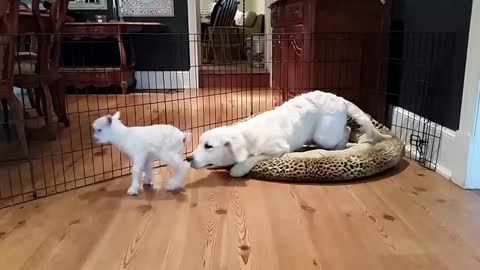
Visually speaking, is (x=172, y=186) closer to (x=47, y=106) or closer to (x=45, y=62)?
(x=47, y=106)

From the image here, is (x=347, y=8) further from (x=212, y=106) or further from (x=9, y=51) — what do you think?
(x=9, y=51)

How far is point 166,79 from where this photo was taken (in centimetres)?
553

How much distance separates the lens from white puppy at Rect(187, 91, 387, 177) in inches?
80.7

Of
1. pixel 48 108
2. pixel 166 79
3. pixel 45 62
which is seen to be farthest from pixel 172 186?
pixel 166 79

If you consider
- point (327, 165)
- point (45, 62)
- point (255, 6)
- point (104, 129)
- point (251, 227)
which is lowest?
point (251, 227)

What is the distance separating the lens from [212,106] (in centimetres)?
415

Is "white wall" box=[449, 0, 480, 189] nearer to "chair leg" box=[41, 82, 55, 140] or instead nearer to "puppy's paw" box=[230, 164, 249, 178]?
"puppy's paw" box=[230, 164, 249, 178]

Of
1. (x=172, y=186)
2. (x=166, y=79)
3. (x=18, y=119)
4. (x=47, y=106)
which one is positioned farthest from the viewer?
(x=166, y=79)

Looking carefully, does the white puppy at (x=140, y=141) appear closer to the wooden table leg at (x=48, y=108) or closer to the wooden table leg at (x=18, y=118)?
the wooden table leg at (x=18, y=118)

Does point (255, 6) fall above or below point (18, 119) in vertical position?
above

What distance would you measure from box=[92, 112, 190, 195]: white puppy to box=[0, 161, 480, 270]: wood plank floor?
5.8 inches

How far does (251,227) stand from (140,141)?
63 cm

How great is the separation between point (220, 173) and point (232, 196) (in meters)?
0.32

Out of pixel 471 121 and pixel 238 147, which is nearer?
pixel 471 121
